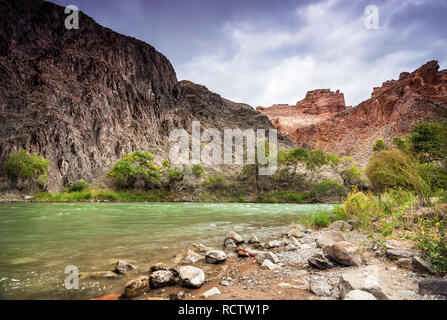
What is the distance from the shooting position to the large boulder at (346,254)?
398cm

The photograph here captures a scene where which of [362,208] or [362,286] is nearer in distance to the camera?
[362,286]

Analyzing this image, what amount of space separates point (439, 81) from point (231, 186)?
106979mm

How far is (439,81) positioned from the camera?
3612 inches

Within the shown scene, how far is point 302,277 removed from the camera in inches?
152

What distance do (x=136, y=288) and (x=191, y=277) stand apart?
3.01 feet

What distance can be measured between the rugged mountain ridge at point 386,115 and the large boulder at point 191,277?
90.2m

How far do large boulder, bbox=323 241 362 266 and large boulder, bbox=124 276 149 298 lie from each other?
11.7 feet

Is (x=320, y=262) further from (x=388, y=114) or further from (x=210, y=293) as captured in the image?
(x=388, y=114)

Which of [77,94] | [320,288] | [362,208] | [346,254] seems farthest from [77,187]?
[320,288]

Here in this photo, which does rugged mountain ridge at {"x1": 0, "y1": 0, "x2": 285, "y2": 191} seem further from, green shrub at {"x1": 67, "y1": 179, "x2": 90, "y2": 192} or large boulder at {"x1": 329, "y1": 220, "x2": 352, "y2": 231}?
large boulder at {"x1": 329, "y1": 220, "x2": 352, "y2": 231}

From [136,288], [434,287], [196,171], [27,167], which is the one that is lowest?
[136,288]

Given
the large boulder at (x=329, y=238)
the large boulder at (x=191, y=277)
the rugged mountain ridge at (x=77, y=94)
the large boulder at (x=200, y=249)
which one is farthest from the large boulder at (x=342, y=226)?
the rugged mountain ridge at (x=77, y=94)
